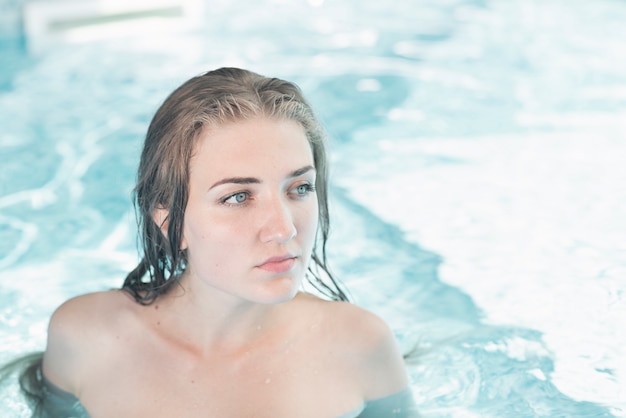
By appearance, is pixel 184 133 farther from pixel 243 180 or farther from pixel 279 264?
pixel 279 264

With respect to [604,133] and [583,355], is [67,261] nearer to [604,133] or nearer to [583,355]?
[583,355]

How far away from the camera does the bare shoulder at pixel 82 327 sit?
2.81 m

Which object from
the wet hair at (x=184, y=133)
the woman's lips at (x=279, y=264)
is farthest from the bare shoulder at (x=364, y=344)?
the woman's lips at (x=279, y=264)

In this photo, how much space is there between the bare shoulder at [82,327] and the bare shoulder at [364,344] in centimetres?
55

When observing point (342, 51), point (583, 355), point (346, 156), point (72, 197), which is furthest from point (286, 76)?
point (583, 355)

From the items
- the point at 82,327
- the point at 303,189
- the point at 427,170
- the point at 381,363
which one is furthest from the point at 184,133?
the point at 427,170

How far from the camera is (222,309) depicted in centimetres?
268

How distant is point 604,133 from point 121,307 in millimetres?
3773

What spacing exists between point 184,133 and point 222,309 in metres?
0.49

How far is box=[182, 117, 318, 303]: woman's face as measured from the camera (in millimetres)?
2395

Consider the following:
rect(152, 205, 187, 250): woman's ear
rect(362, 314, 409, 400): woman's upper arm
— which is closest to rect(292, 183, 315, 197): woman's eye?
rect(152, 205, 187, 250): woman's ear

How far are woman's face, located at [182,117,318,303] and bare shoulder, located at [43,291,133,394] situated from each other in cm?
43

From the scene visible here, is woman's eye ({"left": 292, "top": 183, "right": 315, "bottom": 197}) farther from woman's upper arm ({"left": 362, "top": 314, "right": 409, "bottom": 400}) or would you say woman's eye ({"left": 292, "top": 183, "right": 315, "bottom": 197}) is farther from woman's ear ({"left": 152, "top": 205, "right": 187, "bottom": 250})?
woman's upper arm ({"left": 362, "top": 314, "right": 409, "bottom": 400})

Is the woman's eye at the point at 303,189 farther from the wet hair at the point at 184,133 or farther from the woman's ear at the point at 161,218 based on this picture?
the woman's ear at the point at 161,218
